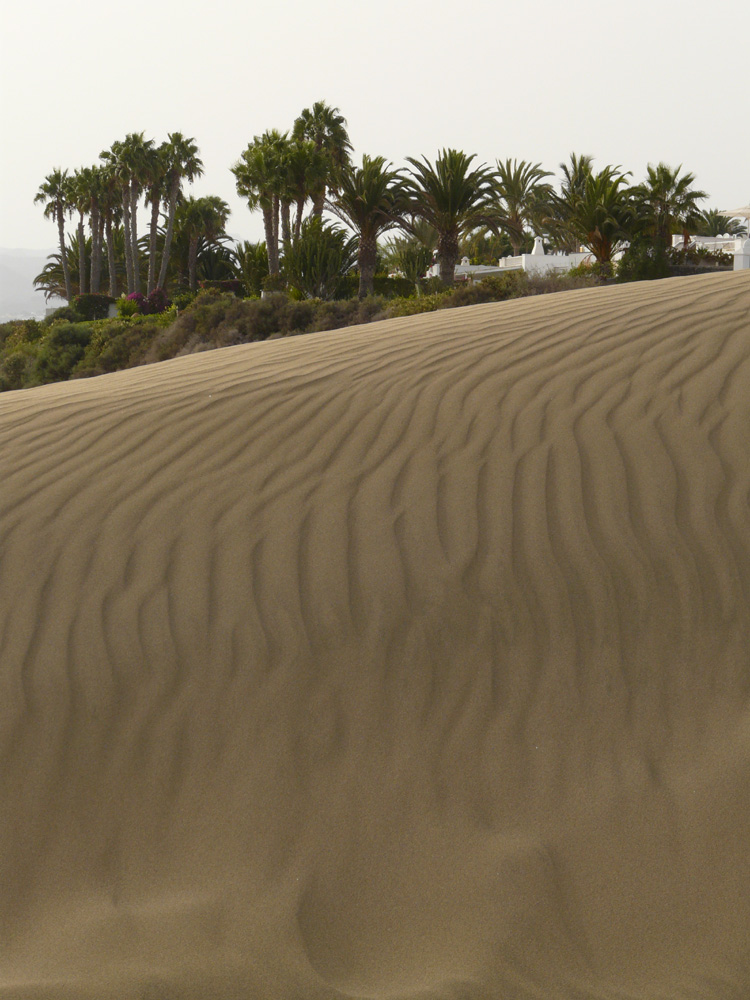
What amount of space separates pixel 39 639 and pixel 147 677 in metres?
0.47

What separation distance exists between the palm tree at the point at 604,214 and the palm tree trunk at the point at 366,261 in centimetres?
625

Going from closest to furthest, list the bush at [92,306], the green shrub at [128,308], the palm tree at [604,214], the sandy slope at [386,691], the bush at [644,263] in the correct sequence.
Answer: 1. the sandy slope at [386,691]
2. the bush at [644,263]
3. the palm tree at [604,214]
4. the green shrub at [128,308]
5. the bush at [92,306]

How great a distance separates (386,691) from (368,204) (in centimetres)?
2580

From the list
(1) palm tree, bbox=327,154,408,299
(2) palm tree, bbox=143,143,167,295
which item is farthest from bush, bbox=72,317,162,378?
(2) palm tree, bbox=143,143,167,295

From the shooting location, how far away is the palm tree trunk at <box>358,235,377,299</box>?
28.1m

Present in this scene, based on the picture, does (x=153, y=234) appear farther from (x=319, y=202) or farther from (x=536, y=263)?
(x=536, y=263)

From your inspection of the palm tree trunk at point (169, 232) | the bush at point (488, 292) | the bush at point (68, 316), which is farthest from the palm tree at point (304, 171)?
the bush at point (488, 292)

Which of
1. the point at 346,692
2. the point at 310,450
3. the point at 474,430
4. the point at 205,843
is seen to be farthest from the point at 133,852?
the point at 474,430

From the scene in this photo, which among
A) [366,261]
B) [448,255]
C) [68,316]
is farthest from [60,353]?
[68,316]

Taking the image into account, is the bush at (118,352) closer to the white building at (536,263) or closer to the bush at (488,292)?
the bush at (488,292)

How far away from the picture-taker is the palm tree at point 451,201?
25.9 m

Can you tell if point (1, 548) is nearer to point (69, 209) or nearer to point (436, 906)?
point (436, 906)

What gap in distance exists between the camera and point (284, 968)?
2451 millimetres

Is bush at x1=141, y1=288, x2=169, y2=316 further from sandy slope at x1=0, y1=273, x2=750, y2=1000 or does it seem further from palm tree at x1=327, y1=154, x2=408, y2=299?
sandy slope at x1=0, y1=273, x2=750, y2=1000
